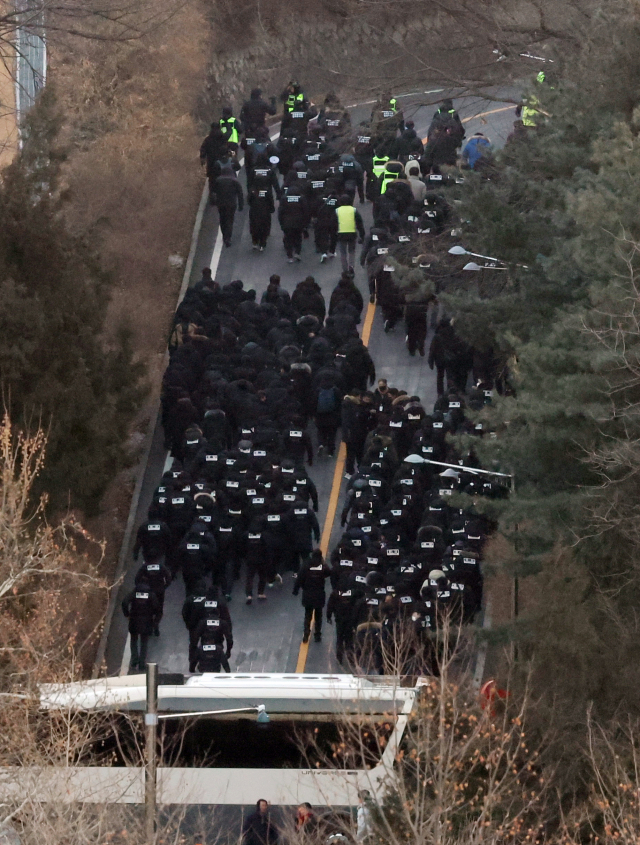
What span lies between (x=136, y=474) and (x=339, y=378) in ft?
13.3

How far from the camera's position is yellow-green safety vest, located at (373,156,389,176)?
3378 centimetres

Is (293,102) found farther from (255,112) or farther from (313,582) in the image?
(313,582)

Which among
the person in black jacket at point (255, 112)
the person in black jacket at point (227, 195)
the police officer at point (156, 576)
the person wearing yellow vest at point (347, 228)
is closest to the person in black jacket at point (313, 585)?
the police officer at point (156, 576)

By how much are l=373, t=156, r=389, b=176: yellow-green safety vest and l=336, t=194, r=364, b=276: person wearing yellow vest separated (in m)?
1.90

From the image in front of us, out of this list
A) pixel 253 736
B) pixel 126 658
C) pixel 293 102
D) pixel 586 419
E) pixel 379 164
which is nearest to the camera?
pixel 253 736

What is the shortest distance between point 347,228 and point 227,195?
2993mm

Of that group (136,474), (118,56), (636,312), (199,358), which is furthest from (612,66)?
(118,56)

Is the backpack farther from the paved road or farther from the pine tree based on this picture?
the pine tree

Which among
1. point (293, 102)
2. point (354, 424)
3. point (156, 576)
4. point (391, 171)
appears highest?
point (293, 102)

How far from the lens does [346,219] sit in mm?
31625

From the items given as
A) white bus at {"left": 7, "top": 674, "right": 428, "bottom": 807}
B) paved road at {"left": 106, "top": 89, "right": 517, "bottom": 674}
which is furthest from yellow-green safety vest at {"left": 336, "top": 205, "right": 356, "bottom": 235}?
white bus at {"left": 7, "top": 674, "right": 428, "bottom": 807}

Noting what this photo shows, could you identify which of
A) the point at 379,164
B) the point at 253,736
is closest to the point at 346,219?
the point at 379,164

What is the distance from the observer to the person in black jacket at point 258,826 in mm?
17453

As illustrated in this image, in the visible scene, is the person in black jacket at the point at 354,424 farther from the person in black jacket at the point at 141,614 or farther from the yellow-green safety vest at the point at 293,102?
the yellow-green safety vest at the point at 293,102
